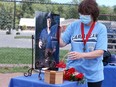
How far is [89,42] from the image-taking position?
438 cm

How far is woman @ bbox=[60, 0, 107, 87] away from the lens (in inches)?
170

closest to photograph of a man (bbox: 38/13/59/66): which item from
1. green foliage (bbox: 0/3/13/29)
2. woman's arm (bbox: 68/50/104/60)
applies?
woman's arm (bbox: 68/50/104/60)

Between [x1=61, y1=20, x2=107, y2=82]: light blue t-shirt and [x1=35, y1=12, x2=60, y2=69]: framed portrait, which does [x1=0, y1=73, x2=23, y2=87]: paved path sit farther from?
[x1=61, y1=20, x2=107, y2=82]: light blue t-shirt

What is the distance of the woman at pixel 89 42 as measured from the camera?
14.1ft

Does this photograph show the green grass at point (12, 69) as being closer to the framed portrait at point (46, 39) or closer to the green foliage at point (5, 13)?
the framed portrait at point (46, 39)

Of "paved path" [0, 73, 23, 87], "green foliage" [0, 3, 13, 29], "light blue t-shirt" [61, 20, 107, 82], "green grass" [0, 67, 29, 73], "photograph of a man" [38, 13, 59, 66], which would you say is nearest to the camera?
"light blue t-shirt" [61, 20, 107, 82]

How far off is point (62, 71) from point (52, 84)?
264mm

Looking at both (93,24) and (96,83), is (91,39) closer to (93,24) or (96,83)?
(93,24)

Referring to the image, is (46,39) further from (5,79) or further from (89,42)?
(5,79)

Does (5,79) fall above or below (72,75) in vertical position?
below

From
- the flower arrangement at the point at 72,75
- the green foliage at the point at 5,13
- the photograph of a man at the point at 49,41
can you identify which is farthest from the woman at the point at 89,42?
the green foliage at the point at 5,13

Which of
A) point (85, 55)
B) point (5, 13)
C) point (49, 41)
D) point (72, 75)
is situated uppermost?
point (5, 13)

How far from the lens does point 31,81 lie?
418 centimetres

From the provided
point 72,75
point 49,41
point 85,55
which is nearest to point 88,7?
point 85,55
